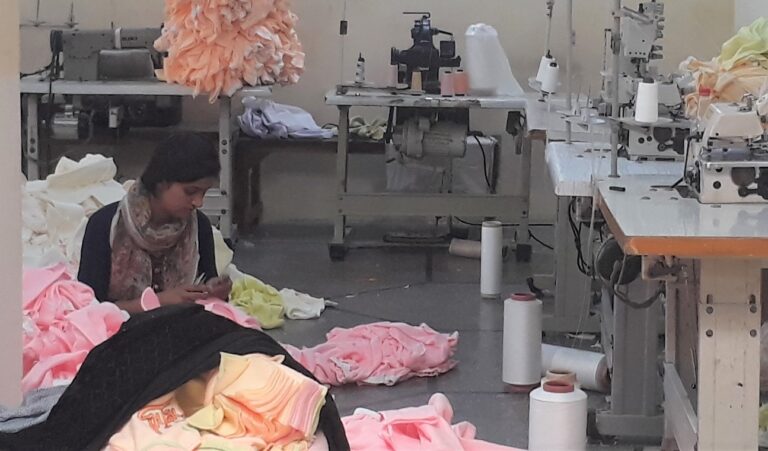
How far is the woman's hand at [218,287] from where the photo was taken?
425 centimetres

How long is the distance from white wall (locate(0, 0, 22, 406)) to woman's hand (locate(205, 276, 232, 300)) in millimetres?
1094

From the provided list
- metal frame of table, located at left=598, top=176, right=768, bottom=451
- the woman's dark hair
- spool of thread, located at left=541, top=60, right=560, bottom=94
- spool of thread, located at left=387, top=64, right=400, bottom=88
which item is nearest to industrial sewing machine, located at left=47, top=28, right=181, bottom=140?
spool of thread, located at left=387, top=64, right=400, bottom=88

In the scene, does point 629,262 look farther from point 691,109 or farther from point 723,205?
point 691,109

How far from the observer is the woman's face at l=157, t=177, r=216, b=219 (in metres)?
4.01

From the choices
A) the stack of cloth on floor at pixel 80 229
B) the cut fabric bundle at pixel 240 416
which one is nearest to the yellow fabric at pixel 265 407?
the cut fabric bundle at pixel 240 416

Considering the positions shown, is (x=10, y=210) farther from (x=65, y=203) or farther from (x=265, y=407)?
(x=65, y=203)

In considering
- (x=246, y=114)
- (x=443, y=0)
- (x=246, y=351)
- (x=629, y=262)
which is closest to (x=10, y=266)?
(x=246, y=351)

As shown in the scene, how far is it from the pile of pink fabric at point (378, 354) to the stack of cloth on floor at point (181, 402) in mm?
1376

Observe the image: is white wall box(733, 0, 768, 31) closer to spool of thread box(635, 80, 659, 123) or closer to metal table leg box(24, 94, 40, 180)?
spool of thread box(635, 80, 659, 123)

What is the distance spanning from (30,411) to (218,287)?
1.22 meters

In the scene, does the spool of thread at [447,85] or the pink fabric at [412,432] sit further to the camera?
the spool of thread at [447,85]

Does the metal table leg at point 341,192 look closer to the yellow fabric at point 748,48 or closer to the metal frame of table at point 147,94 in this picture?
Result: the metal frame of table at point 147,94

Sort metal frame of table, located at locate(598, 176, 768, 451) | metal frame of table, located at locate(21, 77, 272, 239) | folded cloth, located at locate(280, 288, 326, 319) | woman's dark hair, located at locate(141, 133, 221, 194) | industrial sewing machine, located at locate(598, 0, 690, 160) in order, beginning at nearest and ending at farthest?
1. metal frame of table, located at locate(598, 176, 768, 451)
2. industrial sewing machine, located at locate(598, 0, 690, 160)
3. woman's dark hair, located at locate(141, 133, 221, 194)
4. folded cloth, located at locate(280, 288, 326, 319)
5. metal frame of table, located at locate(21, 77, 272, 239)

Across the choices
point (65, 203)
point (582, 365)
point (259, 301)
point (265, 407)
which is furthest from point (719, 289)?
point (65, 203)
